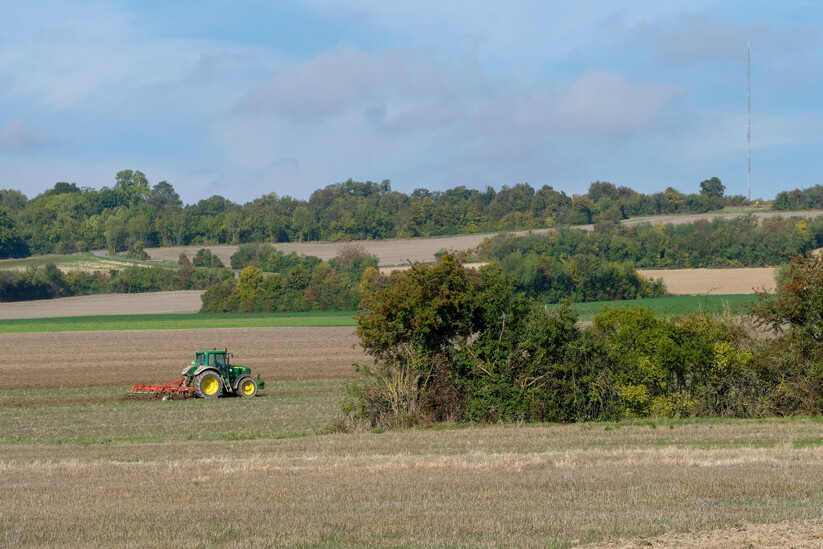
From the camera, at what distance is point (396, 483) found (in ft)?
49.0

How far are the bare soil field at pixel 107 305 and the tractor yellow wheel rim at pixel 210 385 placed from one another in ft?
215

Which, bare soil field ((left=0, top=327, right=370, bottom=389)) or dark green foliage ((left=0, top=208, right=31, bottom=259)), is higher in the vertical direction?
dark green foliage ((left=0, top=208, right=31, bottom=259))

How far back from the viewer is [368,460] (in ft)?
58.7

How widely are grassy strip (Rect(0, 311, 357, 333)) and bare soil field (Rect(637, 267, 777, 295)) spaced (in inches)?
1382

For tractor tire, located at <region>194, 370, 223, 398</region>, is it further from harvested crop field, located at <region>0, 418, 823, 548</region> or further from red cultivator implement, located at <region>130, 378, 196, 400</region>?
harvested crop field, located at <region>0, 418, 823, 548</region>

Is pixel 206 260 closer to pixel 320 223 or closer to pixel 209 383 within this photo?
pixel 320 223

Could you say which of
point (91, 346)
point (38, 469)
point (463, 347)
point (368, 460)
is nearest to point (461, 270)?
point (463, 347)

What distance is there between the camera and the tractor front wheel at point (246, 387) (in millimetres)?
36938

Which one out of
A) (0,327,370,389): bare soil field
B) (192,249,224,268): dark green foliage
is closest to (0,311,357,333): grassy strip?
(0,327,370,389): bare soil field

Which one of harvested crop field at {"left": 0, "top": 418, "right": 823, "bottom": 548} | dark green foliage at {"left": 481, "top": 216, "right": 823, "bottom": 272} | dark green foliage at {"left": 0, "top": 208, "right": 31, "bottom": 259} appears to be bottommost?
harvested crop field at {"left": 0, "top": 418, "right": 823, "bottom": 548}

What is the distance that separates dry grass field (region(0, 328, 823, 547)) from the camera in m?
11.0

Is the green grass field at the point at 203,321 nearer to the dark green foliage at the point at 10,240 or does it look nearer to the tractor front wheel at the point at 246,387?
the tractor front wheel at the point at 246,387

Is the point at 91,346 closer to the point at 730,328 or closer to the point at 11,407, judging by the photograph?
the point at 11,407

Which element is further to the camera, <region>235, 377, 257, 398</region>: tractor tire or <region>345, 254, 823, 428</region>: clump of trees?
<region>235, 377, 257, 398</region>: tractor tire
